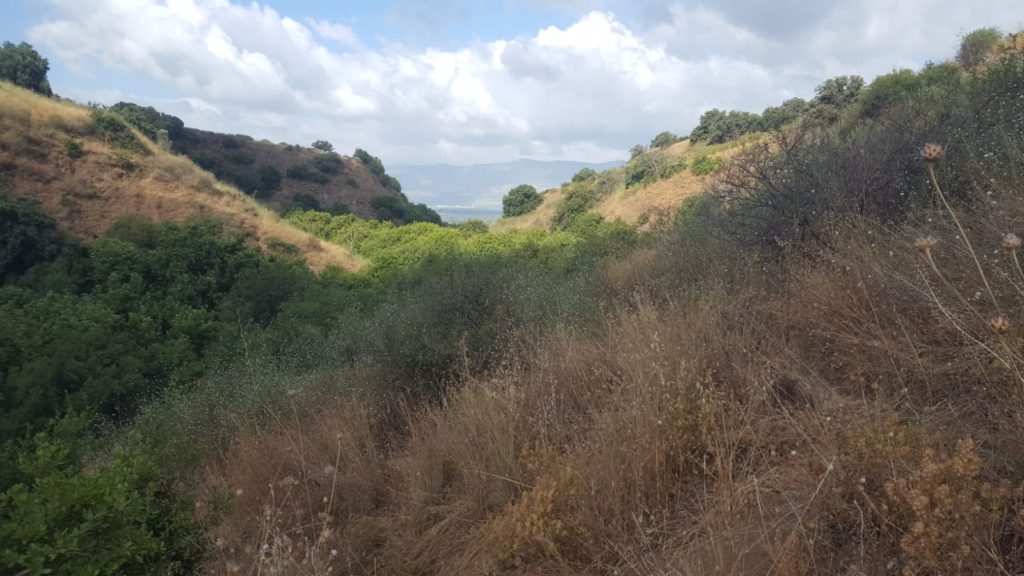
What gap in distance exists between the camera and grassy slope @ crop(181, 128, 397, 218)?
42000mm

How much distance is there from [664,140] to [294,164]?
83.7 ft

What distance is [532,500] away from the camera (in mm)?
3033

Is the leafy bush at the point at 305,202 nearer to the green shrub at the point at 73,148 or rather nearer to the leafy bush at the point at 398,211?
the leafy bush at the point at 398,211

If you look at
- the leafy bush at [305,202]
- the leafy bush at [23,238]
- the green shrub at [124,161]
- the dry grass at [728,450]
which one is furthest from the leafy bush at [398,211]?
the dry grass at [728,450]

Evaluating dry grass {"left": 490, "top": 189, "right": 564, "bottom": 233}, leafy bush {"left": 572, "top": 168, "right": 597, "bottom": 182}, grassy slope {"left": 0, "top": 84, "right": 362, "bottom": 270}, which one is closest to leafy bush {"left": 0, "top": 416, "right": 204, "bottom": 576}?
grassy slope {"left": 0, "top": 84, "right": 362, "bottom": 270}

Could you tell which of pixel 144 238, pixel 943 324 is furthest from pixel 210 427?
pixel 144 238

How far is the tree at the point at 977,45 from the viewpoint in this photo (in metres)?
17.8

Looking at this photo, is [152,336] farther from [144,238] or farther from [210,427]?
[210,427]

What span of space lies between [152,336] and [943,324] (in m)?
13.9

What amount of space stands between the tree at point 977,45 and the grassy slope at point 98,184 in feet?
63.1

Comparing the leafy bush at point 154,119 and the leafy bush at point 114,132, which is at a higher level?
the leafy bush at point 154,119

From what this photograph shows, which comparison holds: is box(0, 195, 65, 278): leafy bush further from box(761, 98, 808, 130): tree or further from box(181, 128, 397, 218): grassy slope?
box(761, 98, 808, 130): tree

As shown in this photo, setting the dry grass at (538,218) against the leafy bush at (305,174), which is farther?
the leafy bush at (305,174)

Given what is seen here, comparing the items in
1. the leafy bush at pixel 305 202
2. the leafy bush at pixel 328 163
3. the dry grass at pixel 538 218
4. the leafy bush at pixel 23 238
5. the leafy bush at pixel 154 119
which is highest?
the leafy bush at pixel 154 119
